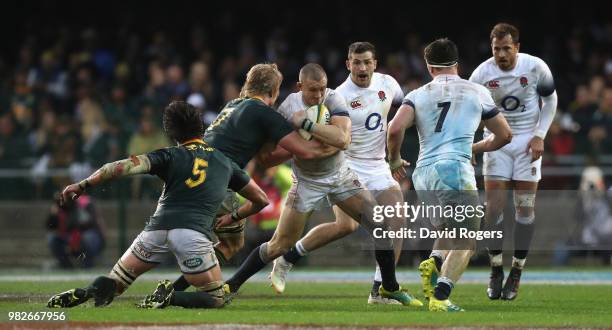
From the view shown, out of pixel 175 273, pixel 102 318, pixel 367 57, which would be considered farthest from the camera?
pixel 175 273

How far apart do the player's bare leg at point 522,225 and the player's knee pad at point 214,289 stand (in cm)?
334

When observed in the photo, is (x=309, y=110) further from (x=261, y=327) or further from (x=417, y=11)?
(x=417, y=11)

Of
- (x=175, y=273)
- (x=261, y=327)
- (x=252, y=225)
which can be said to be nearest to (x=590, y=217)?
(x=252, y=225)

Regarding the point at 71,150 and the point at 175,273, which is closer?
the point at 175,273

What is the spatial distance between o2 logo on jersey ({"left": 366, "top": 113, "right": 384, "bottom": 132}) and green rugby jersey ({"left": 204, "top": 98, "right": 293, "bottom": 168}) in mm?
1902

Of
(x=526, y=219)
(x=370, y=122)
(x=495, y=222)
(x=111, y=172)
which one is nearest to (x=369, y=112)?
(x=370, y=122)

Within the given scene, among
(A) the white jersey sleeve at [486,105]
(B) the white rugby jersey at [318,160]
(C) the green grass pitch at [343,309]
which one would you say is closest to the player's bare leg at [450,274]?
(C) the green grass pitch at [343,309]

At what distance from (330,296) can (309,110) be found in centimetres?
252

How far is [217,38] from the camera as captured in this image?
85.2 ft

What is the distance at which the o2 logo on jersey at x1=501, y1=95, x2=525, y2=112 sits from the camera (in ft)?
43.0

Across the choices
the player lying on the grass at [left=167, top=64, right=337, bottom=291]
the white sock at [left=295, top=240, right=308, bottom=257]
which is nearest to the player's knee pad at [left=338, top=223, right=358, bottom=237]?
the white sock at [left=295, top=240, right=308, bottom=257]

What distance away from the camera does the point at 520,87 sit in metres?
13.1

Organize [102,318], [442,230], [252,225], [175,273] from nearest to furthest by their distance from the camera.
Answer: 1. [102,318]
2. [442,230]
3. [175,273]
4. [252,225]

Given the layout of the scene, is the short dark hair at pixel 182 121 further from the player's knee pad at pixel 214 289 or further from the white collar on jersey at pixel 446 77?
the white collar on jersey at pixel 446 77
